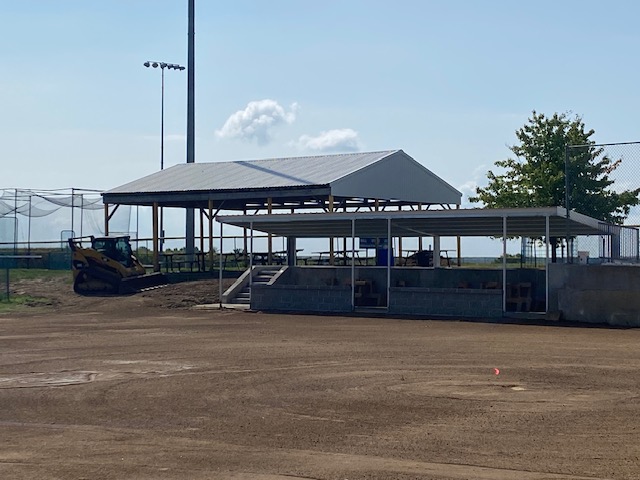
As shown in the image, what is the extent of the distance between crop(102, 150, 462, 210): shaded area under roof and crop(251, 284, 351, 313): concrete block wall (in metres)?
7.10

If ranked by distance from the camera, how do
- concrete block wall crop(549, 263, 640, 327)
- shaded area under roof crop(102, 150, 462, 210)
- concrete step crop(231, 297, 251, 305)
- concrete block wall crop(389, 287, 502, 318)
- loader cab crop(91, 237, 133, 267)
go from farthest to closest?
loader cab crop(91, 237, 133, 267) < shaded area under roof crop(102, 150, 462, 210) < concrete step crop(231, 297, 251, 305) < concrete block wall crop(389, 287, 502, 318) < concrete block wall crop(549, 263, 640, 327)

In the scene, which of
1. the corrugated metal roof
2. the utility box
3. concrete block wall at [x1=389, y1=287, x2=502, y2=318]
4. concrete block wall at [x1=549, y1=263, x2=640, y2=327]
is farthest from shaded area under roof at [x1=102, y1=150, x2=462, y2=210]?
concrete block wall at [x1=549, y1=263, x2=640, y2=327]

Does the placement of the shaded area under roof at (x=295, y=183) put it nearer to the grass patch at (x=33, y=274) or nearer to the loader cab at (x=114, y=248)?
the loader cab at (x=114, y=248)

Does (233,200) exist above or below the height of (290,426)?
above

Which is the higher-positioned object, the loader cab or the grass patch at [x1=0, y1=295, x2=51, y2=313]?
the loader cab

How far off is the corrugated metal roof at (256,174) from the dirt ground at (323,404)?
54.6 ft

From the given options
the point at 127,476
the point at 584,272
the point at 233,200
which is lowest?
the point at 127,476

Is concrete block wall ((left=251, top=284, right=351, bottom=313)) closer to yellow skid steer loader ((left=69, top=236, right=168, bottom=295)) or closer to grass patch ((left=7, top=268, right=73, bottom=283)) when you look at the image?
yellow skid steer loader ((left=69, top=236, right=168, bottom=295))

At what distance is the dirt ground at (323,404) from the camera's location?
9.82 m

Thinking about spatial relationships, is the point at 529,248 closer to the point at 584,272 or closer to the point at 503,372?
the point at 584,272

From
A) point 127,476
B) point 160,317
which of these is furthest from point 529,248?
point 127,476

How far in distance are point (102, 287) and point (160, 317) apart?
9.99 metres

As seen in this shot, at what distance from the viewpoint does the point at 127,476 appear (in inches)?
370

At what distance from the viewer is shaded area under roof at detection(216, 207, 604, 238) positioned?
2795cm
